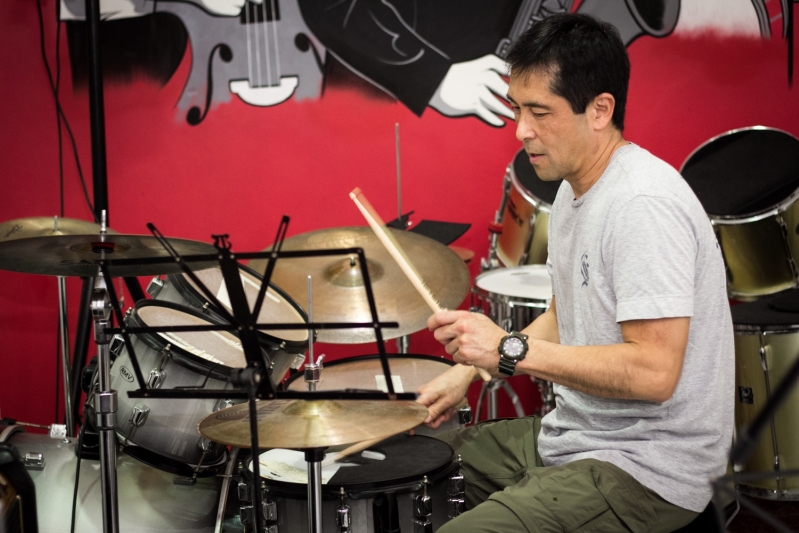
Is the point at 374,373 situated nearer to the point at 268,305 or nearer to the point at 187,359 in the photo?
the point at 268,305

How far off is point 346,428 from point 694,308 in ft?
2.39

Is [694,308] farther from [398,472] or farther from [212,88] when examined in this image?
[212,88]

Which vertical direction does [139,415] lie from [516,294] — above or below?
below

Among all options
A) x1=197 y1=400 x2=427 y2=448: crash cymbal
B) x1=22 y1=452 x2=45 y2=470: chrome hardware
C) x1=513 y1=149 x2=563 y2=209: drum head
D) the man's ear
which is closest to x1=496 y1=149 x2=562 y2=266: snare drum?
x1=513 y1=149 x2=563 y2=209: drum head

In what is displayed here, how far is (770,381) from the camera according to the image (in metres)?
2.67

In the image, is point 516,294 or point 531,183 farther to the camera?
point 531,183

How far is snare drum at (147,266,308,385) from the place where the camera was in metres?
2.12

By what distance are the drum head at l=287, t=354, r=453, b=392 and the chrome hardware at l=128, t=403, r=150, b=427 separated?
1.27 feet

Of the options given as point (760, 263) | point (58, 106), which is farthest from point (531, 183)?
point (58, 106)

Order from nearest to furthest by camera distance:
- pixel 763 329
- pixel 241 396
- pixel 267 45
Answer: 1. pixel 241 396
2. pixel 763 329
3. pixel 267 45

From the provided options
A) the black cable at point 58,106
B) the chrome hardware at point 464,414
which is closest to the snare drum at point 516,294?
the chrome hardware at point 464,414

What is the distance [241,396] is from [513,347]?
20.8 inches

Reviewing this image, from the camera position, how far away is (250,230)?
3.85 m

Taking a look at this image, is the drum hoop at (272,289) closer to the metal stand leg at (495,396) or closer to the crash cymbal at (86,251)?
the crash cymbal at (86,251)
